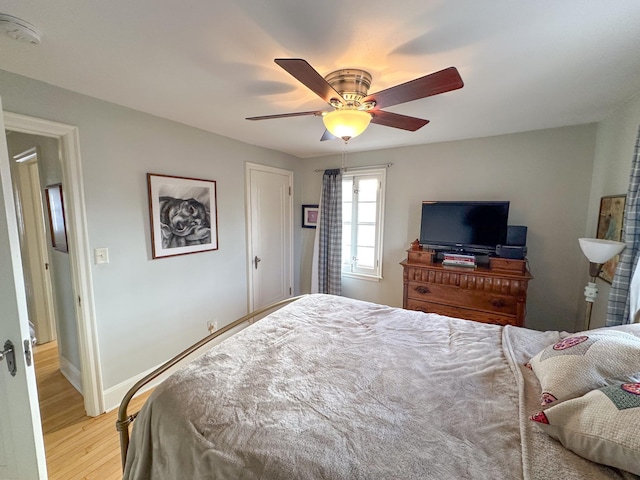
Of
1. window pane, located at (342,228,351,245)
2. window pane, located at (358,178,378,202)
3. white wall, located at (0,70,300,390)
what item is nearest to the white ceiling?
white wall, located at (0,70,300,390)

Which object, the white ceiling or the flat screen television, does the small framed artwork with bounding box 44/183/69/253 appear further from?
the flat screen television

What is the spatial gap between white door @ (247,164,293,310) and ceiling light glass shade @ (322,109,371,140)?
1.91 m

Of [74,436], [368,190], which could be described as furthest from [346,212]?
[74,436]

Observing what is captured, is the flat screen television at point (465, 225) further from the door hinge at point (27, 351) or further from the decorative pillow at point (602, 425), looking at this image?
the door hinge at point (27, 351)

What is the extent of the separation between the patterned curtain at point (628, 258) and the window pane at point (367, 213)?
225 cm

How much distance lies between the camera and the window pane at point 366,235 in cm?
352

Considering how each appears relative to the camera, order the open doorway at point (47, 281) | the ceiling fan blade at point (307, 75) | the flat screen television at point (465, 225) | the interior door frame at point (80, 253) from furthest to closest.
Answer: the flat screen television at point (465, 225) → the open doorway at point (47, 281) → the interior door frame at point (80, 253) → the ceiling fan blade at point (307, 75)

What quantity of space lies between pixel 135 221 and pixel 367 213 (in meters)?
2.60

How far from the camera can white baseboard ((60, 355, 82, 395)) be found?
2306 millimetres

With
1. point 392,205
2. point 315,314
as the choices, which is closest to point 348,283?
point 392,205

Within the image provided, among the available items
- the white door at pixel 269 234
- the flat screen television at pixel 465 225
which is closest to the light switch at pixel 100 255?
the white door at pixel 269 234

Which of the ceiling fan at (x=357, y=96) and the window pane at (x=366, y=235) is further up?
the ceiling fan at (x=357, y=96)

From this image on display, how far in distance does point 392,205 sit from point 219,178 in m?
2.12

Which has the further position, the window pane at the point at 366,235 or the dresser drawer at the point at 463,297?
the window pane at the point at 366,235
